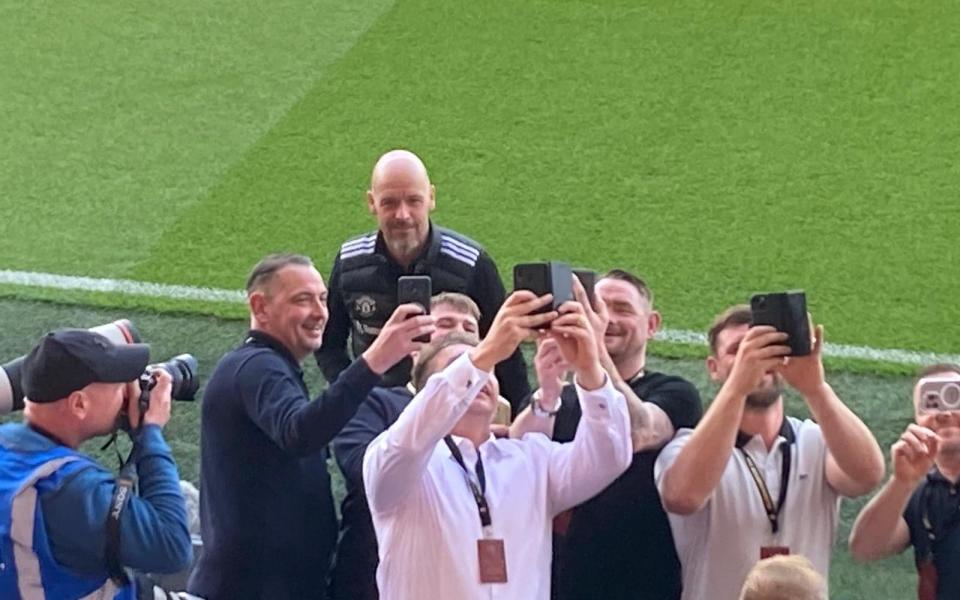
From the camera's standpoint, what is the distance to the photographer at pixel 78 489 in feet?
→ 11.1

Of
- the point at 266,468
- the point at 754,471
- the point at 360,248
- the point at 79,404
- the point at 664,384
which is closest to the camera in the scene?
the point at 79,404

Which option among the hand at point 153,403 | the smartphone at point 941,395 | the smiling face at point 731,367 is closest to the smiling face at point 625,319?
the smiling face at point 731,367

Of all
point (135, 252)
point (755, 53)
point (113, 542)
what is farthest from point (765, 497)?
point (755, 53)

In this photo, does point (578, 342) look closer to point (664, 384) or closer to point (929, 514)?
point (664, 384)

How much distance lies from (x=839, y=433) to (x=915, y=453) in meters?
0.19

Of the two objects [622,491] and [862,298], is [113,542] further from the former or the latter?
[862,298]

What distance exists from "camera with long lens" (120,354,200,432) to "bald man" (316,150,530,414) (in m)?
1.10

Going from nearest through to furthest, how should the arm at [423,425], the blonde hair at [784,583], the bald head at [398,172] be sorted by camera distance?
the blonde hair at [784,583], the arm at [423,425], the bald head at [398,172]

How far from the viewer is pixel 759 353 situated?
3605 millimetres

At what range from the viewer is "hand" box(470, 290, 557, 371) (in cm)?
352

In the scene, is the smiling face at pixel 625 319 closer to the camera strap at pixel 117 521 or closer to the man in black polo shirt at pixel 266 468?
the man in black polo shirt at pixel 266 468

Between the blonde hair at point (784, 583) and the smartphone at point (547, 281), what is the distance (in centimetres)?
86

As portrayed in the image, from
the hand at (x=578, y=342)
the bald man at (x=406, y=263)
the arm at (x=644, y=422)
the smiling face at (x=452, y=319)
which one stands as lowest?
the arm at (x=644, y=422)

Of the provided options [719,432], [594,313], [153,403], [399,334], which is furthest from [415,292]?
[719,432]
